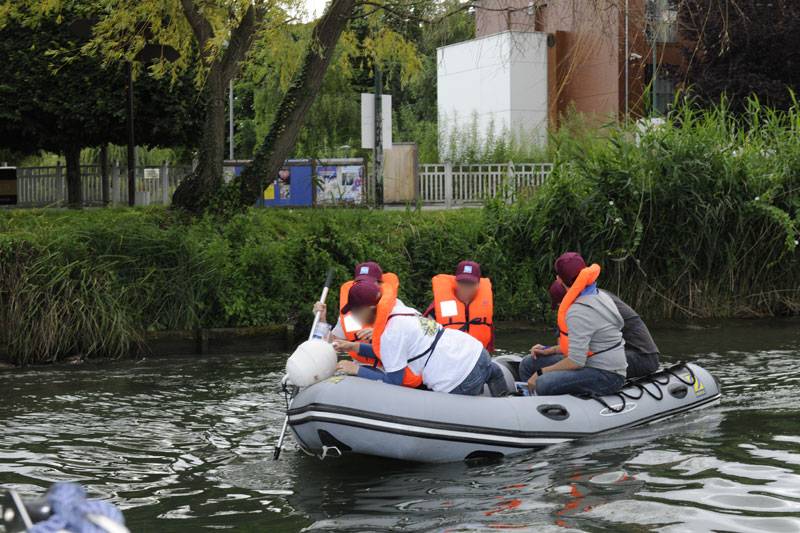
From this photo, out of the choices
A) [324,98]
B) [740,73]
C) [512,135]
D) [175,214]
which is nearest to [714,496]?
[175,214]

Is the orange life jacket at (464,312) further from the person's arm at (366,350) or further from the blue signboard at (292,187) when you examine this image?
the blue signboard at (292,187)

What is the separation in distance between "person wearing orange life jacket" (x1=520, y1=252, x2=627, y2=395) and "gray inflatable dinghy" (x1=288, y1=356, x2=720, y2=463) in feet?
0.89

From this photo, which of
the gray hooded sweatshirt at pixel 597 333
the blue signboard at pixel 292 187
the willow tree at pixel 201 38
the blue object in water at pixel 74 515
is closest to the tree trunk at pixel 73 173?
the blue signboard at pixel 292 187

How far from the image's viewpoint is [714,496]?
21.8 ft

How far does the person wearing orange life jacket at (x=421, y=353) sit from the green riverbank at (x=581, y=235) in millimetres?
6578

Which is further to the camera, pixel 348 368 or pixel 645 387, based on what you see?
pixel 645 387

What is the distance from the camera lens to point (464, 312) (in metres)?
9.87

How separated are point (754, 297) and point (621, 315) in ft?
26.3

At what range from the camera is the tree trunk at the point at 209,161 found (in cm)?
1620

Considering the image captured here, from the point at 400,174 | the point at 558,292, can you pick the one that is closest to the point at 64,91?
the point at 400,174

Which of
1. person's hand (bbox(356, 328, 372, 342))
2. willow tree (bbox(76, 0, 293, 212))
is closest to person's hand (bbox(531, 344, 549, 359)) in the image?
person's hand (bbox(356, 328, 372, 342))

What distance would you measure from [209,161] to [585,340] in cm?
938

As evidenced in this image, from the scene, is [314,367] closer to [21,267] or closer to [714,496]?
[714,496]

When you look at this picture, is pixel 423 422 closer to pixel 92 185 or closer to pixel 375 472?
pixel 375 472
